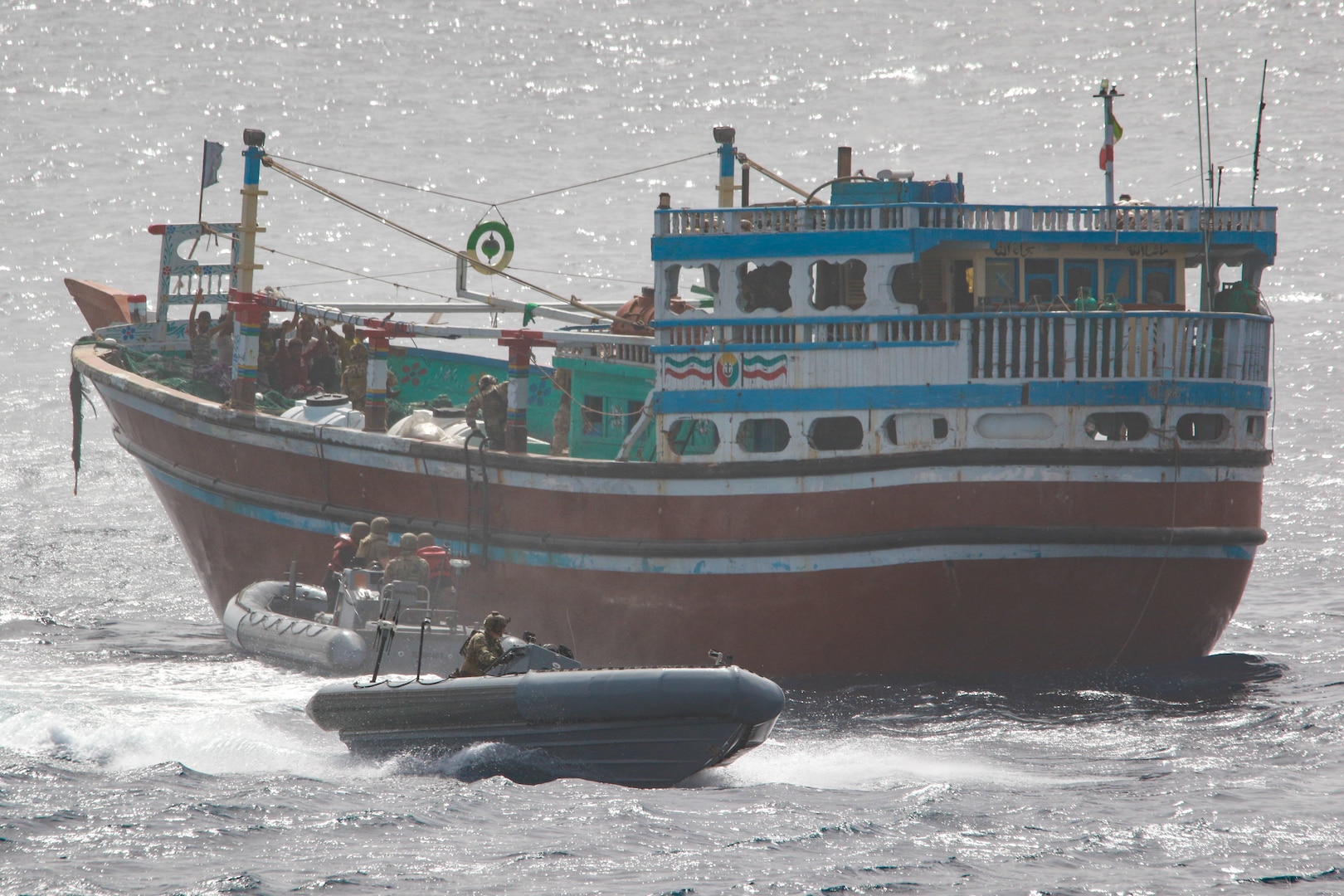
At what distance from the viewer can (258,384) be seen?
25234 millimetres

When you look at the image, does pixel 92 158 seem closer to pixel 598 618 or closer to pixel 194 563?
pixel 194 563

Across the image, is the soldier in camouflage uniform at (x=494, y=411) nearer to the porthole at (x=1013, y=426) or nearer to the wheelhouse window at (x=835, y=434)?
the wheelhouse window at (x=835, y=434)

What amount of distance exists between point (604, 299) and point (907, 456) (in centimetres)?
3329

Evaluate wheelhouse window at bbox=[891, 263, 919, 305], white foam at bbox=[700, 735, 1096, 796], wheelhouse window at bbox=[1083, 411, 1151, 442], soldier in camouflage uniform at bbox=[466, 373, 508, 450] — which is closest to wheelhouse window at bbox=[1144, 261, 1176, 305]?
wheelhouse window at bbox=[1083, 411, 1151, 442]

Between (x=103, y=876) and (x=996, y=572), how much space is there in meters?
10.4

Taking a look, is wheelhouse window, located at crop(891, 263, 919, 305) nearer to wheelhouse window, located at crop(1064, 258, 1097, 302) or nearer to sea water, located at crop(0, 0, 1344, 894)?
wheelhouse window, located at crop(1064, 258, 1097, 302)

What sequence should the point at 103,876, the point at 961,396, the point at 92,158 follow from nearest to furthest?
the point at 103,876, the point at 961,396, the point at 92,158

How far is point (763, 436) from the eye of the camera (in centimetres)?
1988

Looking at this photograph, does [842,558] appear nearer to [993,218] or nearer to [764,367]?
[764,367]

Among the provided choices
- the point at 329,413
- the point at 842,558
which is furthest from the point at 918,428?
the point at 329,413

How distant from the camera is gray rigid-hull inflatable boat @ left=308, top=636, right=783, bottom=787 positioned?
47.4 feet

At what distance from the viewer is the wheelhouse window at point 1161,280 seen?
2031 cm

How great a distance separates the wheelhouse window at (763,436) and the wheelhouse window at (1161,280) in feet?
15.9

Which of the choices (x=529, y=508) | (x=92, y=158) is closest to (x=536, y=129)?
(x=92, y=158)
